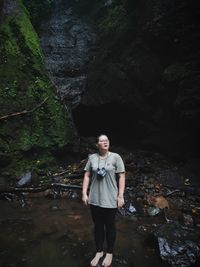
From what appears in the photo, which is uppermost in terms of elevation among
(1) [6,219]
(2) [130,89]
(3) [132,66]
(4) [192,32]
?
(4) [192,32]

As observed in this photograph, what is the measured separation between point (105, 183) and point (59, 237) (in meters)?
1.92

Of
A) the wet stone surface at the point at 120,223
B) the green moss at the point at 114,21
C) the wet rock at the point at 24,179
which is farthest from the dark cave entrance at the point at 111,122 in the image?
the wet rock at the point at 24,179

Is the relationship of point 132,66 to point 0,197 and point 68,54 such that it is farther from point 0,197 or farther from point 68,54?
point 0,197

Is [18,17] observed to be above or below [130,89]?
above

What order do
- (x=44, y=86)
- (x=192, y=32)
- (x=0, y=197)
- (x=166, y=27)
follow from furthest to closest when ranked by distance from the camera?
(x=44, y=86) → (x=166, y=27) → (x=192, y=32) → (x=0, y=197)

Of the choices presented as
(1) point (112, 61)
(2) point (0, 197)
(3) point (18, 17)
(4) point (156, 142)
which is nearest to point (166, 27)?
(1) point (112, 61)

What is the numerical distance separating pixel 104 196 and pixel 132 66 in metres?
7.08

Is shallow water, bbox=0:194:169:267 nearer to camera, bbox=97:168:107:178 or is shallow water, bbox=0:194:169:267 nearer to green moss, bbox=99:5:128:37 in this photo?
camera, bbox=97:168:107:178

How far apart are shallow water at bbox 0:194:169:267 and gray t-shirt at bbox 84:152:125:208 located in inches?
44.2

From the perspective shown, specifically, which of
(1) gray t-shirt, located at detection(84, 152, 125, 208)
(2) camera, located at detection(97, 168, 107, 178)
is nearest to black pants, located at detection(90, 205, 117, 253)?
(1) gray t-shirt, located at detection(84, 152, 125, 208)

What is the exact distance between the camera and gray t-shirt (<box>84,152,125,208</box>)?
466 centimetres

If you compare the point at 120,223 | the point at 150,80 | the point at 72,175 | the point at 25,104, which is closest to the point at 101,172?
the point at 120,223

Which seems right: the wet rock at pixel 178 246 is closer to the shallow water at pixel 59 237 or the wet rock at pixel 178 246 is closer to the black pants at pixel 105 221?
the shallow water at pixel 59 237

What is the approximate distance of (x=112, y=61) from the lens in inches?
460
